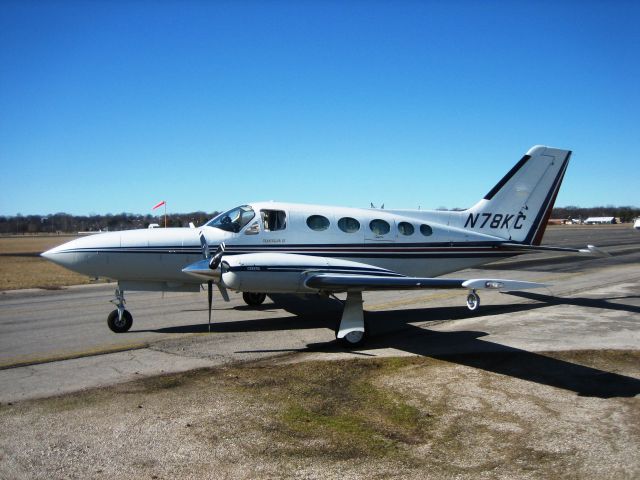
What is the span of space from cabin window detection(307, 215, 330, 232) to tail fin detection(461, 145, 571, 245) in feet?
17.4

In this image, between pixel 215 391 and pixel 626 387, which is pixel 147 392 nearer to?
pixel 215 391

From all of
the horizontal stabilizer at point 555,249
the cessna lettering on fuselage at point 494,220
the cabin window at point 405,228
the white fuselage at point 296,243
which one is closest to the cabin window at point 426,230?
the white fuselage at point 296,243

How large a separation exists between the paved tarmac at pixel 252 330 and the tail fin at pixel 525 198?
2.55 metres

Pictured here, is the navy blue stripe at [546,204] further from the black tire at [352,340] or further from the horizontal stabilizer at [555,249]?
the black tire at [352,340]

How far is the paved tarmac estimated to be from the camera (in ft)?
31.8

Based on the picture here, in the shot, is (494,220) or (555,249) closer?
(555,249)

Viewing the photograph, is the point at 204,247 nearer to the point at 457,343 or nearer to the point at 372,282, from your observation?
the point at 372,282

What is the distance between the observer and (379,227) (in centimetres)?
1404

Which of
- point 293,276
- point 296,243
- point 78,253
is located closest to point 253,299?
point 296,243

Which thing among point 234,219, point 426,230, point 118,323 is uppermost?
point 234,219

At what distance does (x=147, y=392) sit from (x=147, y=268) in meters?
4.93

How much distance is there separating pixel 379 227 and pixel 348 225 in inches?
37.2

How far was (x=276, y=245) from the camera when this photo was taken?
42.5 ft

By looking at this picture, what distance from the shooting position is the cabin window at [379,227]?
13964 mm
